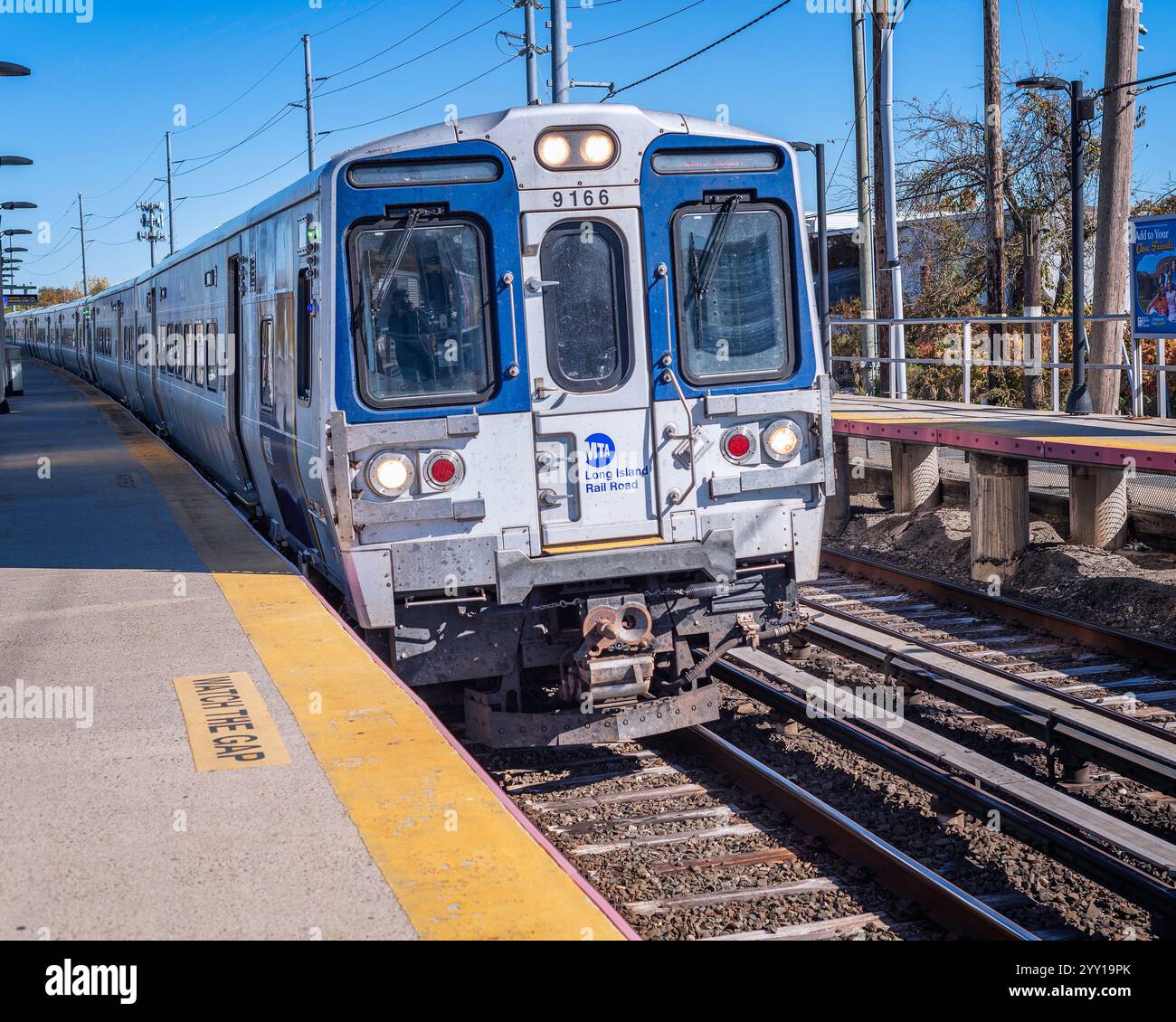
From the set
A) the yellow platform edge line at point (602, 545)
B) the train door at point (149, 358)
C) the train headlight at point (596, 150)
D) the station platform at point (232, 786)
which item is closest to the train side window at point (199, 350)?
the train door at point (149, 358)

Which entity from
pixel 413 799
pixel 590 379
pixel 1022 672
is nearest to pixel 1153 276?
pixel 1022 672

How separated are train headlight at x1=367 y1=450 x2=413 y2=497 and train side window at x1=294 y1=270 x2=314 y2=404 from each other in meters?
1.07

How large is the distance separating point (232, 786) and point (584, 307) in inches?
127

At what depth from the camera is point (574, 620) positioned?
718 cm

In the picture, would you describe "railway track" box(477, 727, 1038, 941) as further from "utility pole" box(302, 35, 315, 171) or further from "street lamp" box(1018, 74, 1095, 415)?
"utility pole" box(302, 35, 315, 171)

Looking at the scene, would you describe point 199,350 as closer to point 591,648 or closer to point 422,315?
point 422,315

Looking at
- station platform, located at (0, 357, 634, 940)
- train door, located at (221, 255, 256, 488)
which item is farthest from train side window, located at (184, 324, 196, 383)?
station platform, located at (0, 357, 634, 940)

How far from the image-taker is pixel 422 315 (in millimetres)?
6918

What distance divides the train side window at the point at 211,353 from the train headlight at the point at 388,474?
6450 millimetres

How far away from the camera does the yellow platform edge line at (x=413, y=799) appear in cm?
392

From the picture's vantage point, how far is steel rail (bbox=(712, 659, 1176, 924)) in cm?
546

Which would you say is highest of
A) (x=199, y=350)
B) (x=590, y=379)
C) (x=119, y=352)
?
(x=119, y=352)
